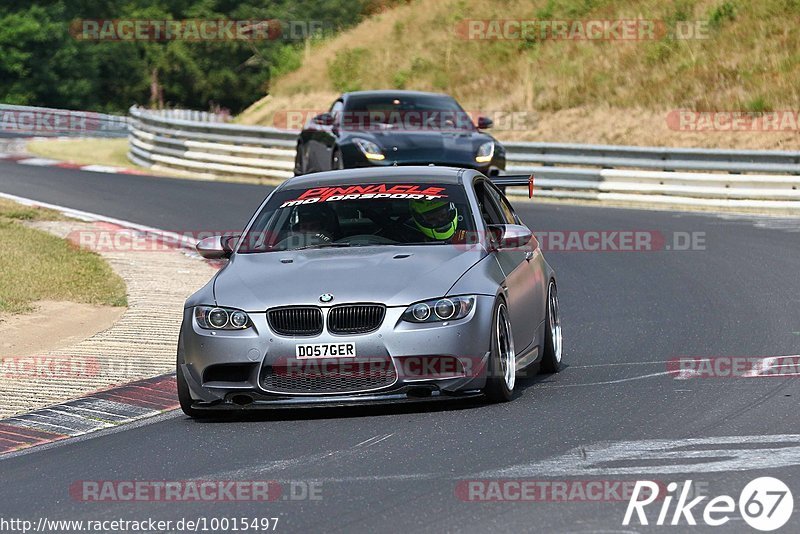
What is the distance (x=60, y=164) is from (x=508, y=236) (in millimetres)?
23279

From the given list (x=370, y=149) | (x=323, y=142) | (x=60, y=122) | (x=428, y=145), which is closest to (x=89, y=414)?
(x=428, y=145)

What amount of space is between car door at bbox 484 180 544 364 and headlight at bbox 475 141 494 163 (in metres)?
9.21

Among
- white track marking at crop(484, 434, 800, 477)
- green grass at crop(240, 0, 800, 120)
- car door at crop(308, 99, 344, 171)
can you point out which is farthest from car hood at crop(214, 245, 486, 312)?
green grass at crop(240, 0, 800, 120)

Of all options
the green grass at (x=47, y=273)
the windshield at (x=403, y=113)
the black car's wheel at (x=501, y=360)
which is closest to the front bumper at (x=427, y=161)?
the windshield at (x=403, y=113)

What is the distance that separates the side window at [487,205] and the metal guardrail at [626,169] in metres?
13.9

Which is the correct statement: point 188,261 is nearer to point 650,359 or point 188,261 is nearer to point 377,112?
point 377,112

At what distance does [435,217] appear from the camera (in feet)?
32.7

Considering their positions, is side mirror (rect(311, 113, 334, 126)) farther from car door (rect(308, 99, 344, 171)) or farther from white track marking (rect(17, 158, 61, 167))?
white track marking (rect(17, 158, 61, 167))

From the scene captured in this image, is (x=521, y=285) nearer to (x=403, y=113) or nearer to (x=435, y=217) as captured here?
(x=435, y=217)

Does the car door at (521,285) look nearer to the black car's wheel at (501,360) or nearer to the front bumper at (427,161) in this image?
the black car's wheel at (501,360)

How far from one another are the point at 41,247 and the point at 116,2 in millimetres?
71185

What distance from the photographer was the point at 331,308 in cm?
869

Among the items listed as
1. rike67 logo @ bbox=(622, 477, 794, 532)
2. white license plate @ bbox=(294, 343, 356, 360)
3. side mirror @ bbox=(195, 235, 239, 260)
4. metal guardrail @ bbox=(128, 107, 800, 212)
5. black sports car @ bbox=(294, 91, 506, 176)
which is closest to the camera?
rike67 logo @ bbox=(622, 477, 794, 532)

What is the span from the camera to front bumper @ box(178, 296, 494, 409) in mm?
8594
